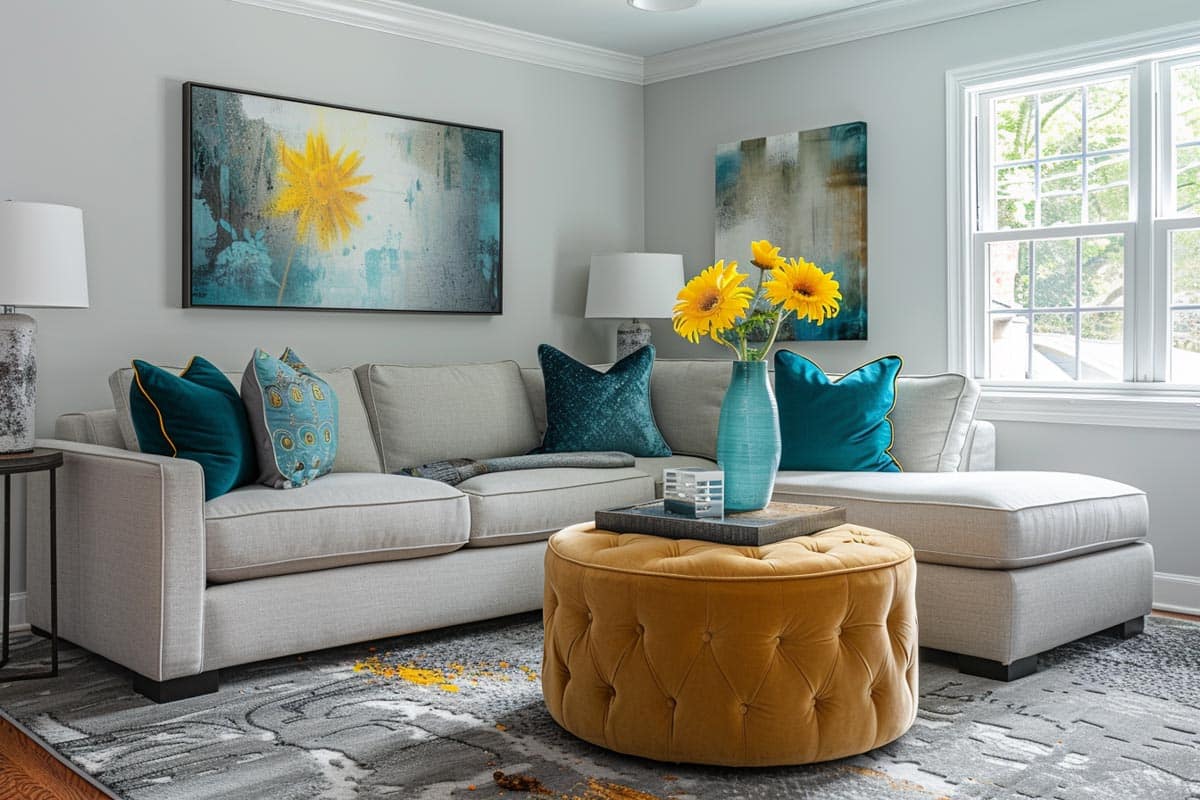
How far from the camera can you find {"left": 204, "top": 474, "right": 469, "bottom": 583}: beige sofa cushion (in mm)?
2975

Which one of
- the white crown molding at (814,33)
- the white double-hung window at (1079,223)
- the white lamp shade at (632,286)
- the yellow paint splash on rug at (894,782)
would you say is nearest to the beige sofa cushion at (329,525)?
the yellow paint splash on rug at (894,782)

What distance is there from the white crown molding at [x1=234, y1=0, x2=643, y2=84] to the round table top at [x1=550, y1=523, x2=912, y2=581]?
2.81 meters

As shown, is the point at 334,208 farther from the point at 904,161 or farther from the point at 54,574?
the point at 904,161

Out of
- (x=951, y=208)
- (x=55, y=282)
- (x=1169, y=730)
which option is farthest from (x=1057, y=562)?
(x=55, y=282)

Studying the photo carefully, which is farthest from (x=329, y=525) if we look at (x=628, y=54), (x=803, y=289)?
(x=628, y=54)

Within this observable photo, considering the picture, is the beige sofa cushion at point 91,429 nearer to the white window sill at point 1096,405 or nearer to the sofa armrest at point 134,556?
the sofa armrest at point 134,556

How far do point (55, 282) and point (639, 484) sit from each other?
1.99 meters

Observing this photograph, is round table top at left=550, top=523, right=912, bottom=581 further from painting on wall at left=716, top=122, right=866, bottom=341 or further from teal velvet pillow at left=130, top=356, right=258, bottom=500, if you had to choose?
painting on wall at left=716, top=122, right=866, bottom=341

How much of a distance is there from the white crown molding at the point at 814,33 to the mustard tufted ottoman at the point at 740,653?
9.77 feet

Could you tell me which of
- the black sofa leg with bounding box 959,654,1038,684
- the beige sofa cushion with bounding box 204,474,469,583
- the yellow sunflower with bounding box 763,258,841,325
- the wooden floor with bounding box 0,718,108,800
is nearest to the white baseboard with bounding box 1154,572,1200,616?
the black sofa leg with bounding box 959,654,1038,684

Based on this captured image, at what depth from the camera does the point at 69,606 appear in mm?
3279

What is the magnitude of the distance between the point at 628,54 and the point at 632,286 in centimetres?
132

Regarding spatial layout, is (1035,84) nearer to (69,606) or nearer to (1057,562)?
(1057,562)

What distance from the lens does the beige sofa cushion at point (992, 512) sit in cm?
308
